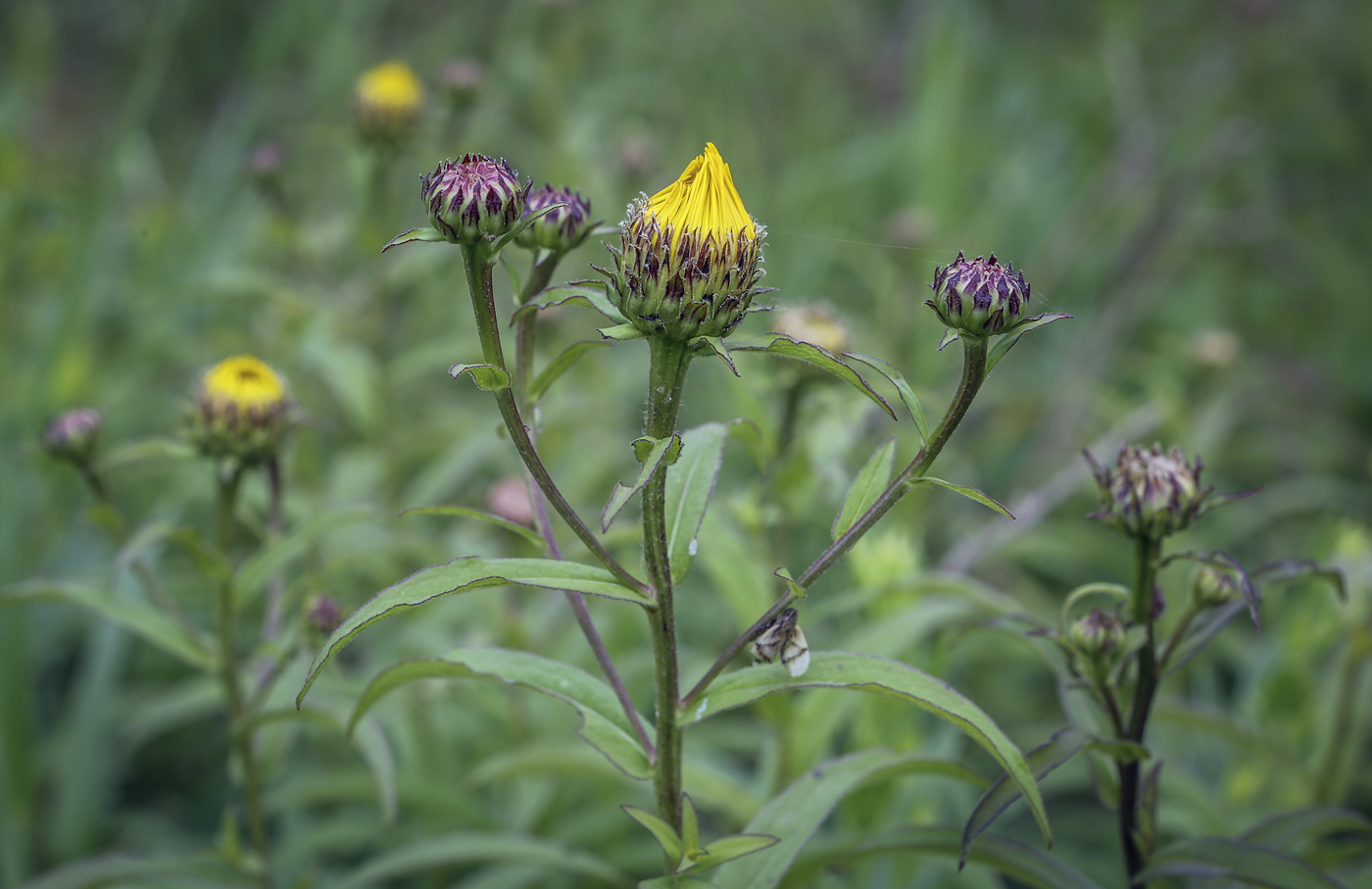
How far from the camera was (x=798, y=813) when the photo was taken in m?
1.08

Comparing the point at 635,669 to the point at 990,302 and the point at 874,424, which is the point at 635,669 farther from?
the point at 990,302

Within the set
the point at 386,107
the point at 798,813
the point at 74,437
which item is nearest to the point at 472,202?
the point at 798,813

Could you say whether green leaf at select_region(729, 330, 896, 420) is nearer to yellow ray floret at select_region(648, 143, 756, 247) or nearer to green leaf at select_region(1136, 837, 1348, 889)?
yellow ray floret at select_region(648, 143, 756, 247)

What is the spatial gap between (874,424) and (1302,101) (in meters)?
2.99

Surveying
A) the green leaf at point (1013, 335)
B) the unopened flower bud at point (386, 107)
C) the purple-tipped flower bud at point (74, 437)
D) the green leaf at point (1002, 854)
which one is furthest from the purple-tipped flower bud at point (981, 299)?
the unopened flower bud at point (386, 107)

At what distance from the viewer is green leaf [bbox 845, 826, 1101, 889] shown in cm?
111

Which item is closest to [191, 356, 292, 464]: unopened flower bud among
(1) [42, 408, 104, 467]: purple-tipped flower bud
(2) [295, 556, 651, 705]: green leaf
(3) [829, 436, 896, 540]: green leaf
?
(1) [42, 408, 104, 467]: purple-tipped flower bud

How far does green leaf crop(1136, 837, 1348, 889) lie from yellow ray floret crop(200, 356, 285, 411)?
1290mm

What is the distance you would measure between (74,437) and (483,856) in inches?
33.5

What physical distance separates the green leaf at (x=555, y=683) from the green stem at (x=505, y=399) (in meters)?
0.16

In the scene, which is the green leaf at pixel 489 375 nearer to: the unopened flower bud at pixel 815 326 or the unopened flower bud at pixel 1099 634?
the unopened flower bud at pixel 1099 634

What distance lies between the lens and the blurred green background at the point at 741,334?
178cm

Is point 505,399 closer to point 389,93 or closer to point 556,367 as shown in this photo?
point 556,367

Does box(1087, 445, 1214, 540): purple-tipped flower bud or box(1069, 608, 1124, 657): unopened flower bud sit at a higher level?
box(1087, 445, 1214, 540): purple-tipped flower bud
